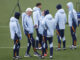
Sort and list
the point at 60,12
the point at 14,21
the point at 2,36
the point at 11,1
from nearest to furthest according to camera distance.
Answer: the point at 14,21 < the point at 60,12 < the point at 2,36 < the point at 11,1

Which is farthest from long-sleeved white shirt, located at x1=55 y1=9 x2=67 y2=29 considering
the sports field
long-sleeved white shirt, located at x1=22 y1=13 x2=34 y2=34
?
long-sleeved white shirt, located at x1=22 y1=13 x2=34 y2=34

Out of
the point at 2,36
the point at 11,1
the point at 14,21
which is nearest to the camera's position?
the point at 14,21

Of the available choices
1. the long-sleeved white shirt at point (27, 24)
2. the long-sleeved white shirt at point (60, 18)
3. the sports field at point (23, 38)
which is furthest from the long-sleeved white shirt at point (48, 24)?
the long-sleeved white shirt at point (60, 18)

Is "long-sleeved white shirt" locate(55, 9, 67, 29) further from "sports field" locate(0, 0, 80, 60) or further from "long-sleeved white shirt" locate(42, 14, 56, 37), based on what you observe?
"long-sleeved white shirt" locate(42, 14, 56, 37)

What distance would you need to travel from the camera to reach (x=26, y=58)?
15219 mm

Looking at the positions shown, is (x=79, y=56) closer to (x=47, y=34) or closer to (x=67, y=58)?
(x=67, y=58)

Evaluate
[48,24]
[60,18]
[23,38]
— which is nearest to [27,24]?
[48,24]

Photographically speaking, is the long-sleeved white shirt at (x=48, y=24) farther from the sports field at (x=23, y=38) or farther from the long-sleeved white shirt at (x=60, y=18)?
the long-sleeved white shirt at (x=60, y=18)

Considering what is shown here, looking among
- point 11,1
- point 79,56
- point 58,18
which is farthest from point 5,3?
point 79,56

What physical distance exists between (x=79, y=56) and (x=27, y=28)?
2736mm

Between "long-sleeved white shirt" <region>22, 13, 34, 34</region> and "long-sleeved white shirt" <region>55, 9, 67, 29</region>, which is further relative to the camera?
"long-sleeved white shirt" <region>55, 9, 67, 29</region>

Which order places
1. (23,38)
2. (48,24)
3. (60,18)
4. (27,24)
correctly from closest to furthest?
(48,24) → (27,24) → (60,18) → (23,38)

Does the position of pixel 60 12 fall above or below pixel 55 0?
below

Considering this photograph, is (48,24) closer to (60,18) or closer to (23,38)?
(60,18)
